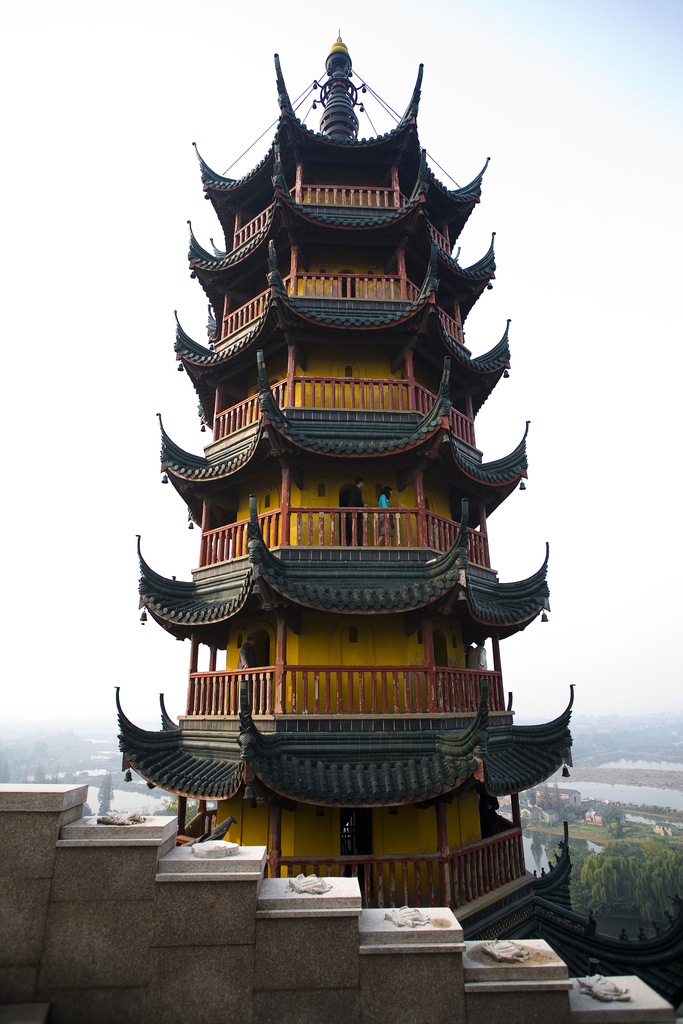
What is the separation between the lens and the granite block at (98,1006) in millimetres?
4766

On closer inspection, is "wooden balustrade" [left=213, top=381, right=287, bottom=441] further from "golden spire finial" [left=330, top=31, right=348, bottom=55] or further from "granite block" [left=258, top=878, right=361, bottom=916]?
"golden spire finial" [left=330, top=31, right=348, bottom=55]

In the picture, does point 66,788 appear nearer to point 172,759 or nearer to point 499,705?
point 172,759

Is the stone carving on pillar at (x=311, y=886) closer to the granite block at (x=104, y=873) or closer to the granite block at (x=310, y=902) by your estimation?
the granite block at (x=310, y=902)

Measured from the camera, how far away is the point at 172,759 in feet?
35.3

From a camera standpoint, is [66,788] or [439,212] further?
[439,212]

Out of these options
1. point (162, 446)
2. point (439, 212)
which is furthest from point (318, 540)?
point (439, 212)

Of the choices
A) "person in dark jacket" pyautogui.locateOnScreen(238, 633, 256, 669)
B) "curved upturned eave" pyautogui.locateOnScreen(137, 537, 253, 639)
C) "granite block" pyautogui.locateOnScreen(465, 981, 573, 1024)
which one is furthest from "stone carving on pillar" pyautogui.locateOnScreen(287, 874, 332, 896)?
"curved upturned eave" pyautogui.locateOnScreen(137, 537, 253, 639)

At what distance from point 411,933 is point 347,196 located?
14901 mm

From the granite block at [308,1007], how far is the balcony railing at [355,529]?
672cm

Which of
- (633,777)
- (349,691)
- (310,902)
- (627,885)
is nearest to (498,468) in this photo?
(349,691)

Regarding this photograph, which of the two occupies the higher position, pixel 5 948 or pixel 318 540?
pixel 318 540

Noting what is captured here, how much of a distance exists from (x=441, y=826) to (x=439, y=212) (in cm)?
1509

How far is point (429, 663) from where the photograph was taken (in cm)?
1002

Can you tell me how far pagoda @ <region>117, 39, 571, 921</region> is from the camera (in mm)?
9227
